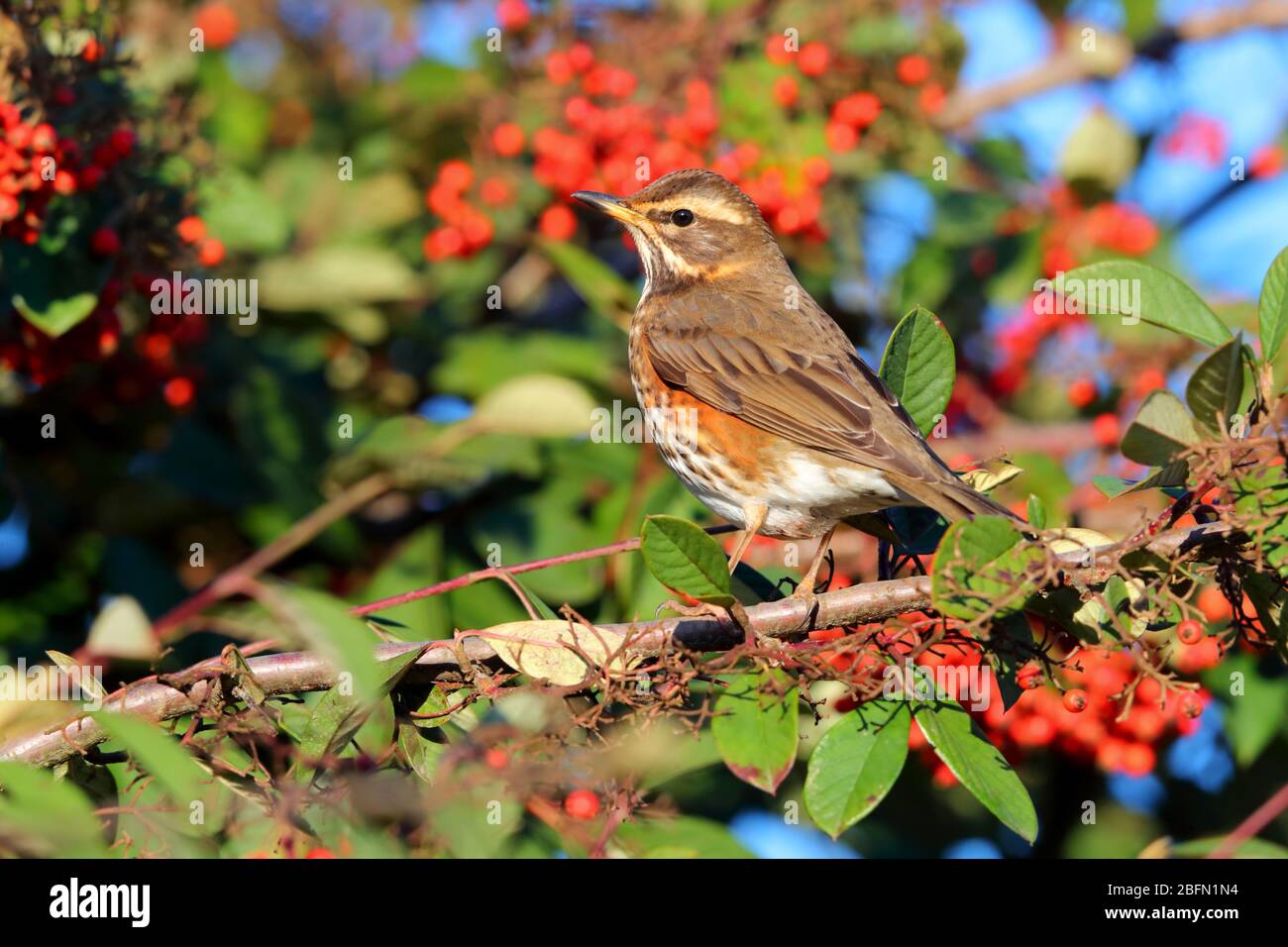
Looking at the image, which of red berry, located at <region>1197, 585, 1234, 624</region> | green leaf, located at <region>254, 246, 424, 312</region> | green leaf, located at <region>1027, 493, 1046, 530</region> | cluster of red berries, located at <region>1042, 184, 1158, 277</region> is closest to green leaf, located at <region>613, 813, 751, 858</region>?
green leaf, located at <region>1027, 493, 1046, 530</region>

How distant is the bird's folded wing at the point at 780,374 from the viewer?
147 inches

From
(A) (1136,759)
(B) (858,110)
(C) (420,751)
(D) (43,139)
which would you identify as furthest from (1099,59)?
(C) (420,751)

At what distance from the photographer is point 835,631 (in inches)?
108

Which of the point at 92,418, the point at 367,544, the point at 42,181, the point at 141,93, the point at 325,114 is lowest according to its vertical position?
the point at 367,544

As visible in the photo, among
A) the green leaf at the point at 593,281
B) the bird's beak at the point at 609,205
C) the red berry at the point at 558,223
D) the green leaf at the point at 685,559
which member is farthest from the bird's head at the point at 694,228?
the green leaf at the point at 685,559

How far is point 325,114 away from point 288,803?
4201 millimetres

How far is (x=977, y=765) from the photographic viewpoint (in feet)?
8.45

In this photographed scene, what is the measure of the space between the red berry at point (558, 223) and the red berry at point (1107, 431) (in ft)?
6.94

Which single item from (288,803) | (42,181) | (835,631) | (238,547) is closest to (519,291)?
(238,547)

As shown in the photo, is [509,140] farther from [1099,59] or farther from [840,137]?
[1099,59]

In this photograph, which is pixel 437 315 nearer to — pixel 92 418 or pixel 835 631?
pixel 92 418

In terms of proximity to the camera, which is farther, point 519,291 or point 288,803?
point 519,291

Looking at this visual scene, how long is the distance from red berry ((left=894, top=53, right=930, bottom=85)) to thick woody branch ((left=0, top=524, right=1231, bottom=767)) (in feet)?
9.35

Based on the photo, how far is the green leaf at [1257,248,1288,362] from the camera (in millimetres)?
2576
